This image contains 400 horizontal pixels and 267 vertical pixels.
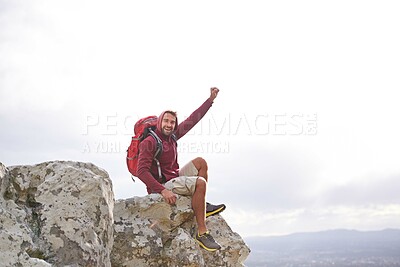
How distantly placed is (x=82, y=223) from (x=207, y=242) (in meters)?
3.52

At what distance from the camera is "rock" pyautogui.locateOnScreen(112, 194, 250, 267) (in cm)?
905

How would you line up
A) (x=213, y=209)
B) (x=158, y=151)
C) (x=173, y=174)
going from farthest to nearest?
(x=173, y=174), (x=213, y=209), (x=158, y=151)

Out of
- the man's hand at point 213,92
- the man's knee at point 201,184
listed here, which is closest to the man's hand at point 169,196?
the man's knee at point 201,184

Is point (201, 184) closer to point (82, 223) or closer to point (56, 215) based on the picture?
point (82, 223)

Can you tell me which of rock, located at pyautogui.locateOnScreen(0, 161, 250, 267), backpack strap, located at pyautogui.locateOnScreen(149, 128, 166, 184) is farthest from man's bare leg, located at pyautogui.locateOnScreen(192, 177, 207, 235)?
backpack strap, located at pyautogui.locateOnScreen(149, 128, 166, 184)

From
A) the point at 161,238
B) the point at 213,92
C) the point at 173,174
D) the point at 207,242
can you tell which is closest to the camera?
the point at 161,238

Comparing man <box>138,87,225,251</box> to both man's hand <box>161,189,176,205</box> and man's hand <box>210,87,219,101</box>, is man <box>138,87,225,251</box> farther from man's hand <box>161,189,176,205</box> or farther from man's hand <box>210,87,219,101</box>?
man's hand <box>210,87,219,101</box>

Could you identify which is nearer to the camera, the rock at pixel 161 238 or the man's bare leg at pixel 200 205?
the rock at pixel 161 238

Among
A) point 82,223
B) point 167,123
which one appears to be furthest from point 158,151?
point 82,223

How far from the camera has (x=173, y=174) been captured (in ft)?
34.9

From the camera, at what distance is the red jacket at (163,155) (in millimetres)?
9930

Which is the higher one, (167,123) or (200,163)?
Result: (167,123)

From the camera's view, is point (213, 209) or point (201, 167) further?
point (201, 167)

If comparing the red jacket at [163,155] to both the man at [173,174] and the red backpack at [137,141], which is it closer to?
the man at [173,174]
